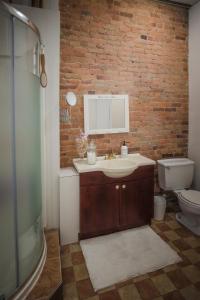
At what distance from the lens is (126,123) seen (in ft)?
8.56

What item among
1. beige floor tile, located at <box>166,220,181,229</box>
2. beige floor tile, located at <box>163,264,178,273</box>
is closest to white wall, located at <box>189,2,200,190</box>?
beige floor tile, located at <box>166,220,181,229</box>

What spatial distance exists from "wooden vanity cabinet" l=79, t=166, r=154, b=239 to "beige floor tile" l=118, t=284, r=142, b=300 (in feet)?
2.25

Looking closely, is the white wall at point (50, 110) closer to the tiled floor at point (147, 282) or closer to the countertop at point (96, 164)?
the countertop at point (96, 164)

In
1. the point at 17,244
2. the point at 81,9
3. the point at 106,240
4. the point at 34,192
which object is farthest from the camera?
the point at 81,9

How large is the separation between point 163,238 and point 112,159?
108cm

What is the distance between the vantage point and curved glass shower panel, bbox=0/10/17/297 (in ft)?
3.99

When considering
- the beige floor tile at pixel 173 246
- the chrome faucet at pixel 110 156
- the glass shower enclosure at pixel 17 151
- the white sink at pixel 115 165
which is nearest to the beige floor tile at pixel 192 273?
the beige floor tile at pixel 173 246

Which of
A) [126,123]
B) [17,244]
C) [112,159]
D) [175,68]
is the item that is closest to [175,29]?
[175,68]

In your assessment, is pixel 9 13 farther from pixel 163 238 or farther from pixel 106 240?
pixel 163 238

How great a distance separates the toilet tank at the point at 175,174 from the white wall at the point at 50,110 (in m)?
1.44

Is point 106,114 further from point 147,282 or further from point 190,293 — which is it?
point 190,293

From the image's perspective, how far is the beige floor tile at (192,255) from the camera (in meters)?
1.84

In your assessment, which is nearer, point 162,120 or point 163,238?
point 163,238

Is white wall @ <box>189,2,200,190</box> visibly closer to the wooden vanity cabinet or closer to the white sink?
the white sink
